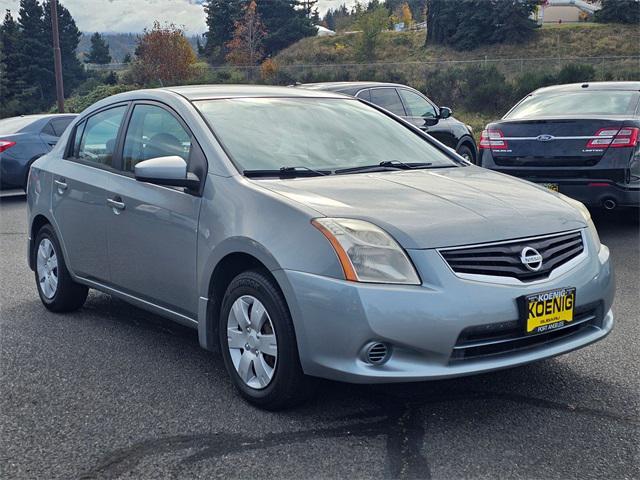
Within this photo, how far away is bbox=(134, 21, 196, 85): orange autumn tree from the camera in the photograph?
5438cm

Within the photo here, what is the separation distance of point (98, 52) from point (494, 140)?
95.3m

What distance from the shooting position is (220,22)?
249 feet

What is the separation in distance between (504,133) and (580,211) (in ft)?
15.2

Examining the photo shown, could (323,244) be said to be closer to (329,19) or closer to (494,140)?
(494,140)

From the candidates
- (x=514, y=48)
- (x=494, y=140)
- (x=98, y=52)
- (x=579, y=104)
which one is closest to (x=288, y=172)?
(x=494, y=140)

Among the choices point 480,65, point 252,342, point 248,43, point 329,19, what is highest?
point 329,19

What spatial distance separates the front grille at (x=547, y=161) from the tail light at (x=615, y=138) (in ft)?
0.46

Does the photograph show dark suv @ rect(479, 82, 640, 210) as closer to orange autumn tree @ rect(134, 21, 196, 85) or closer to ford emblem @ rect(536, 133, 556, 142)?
ford emblem @ rect(536, 133, 556, 142)

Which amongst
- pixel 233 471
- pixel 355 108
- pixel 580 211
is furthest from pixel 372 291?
pixel 355 108

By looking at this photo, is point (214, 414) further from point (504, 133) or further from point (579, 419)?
point (504, 133)

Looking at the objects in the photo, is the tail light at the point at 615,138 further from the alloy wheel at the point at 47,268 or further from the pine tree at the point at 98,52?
the pine tree at the point at 98,52

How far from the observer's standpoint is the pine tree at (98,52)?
97.4 meters

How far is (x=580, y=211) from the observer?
443cm

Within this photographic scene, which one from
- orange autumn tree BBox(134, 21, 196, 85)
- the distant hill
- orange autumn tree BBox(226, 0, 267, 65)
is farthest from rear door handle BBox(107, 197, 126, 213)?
the distant hill
